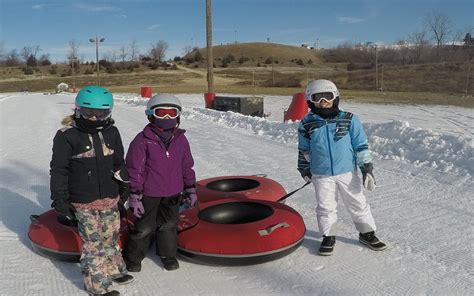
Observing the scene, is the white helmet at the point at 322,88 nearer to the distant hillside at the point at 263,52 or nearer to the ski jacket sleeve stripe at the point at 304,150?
the ski jacket sleeve stripe at the point at 304,150

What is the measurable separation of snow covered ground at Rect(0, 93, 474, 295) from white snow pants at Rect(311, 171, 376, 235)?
288 mm

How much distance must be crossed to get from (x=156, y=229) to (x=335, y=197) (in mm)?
1693

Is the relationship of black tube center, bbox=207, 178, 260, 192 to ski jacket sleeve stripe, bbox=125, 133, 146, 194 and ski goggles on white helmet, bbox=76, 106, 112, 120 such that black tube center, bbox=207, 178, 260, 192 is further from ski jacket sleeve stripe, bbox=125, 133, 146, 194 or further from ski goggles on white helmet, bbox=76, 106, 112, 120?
ski goggles on white helmet, bbox=76, 106, 112, 120

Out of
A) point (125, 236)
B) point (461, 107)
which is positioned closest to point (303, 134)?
point (125, 236)

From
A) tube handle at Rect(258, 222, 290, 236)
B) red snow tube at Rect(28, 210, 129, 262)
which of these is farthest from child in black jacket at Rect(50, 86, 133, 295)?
tube handle at Rect(258, 222, 290, 236)

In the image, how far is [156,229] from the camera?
4246mm

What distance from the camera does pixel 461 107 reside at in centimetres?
2141

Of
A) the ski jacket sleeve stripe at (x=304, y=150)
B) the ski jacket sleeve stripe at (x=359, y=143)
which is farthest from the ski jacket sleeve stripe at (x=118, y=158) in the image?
Result: the ski jacket sleeve stripe at (x=359, y=143)

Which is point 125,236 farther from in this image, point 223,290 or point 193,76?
point 193,76

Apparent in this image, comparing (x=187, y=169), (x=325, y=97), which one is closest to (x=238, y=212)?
(x=187, y=169)

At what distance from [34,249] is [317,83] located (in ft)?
10.4

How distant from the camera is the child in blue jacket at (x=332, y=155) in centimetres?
433

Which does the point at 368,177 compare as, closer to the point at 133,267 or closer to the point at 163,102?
the point at 163,102

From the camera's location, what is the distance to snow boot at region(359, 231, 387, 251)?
4.49 m
